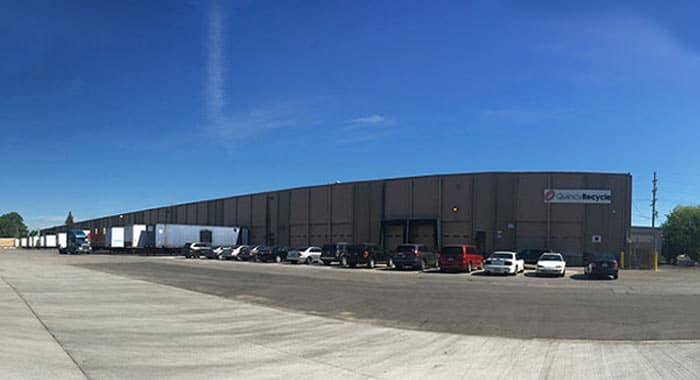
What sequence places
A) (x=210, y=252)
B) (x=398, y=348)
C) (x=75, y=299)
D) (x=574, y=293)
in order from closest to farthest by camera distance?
1. (x=398, y=348)
2. (x=75, y=299)
3. (x=574, y=293)
4. (x=210, y=252)

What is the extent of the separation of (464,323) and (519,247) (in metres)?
37.4

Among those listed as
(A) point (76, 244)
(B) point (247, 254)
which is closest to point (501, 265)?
(B) point (247, 254)

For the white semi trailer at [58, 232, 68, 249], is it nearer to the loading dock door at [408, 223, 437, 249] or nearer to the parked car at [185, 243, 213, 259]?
the parked car at [185, 243, 213, 259]

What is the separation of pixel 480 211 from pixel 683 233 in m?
29.2

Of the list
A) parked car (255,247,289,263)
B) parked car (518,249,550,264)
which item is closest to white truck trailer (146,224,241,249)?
parked car (255,247,289,263)

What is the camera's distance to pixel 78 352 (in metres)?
8.70

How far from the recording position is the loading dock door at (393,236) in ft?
181

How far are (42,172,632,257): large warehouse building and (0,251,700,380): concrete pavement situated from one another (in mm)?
38124

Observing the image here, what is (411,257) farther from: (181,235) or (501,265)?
(181,235)

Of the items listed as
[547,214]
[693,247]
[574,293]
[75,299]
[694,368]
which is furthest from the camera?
[693,247]

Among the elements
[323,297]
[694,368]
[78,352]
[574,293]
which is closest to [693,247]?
[574,293]

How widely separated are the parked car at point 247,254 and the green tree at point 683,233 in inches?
1854

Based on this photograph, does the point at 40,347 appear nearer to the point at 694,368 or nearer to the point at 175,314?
the point at 175,314

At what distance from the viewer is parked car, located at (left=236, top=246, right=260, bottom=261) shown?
2077 inches
